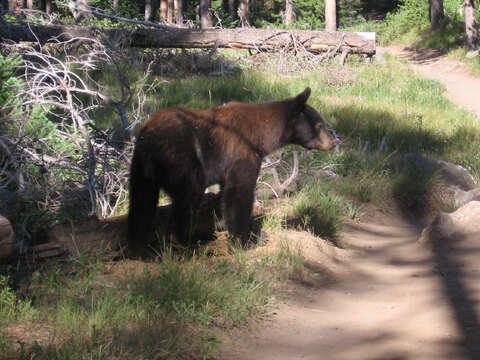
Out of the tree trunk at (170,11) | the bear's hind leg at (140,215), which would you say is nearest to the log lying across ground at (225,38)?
the bear's hind leg at (140,215)

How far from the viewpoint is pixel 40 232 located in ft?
15.8

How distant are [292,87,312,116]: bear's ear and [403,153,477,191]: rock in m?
3.66

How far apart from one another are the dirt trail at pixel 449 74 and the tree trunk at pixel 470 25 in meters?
0.91

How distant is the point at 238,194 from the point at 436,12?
83.1 ft

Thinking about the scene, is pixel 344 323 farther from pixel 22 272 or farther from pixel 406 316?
pixel 22 272

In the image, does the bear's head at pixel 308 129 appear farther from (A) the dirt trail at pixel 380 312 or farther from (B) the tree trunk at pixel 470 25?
(B) the tree trunk at pixel 470 25

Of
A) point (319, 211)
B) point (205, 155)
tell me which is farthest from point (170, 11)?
point (205, 155)

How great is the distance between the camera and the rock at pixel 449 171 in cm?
826

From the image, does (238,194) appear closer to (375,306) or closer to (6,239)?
(375,306)

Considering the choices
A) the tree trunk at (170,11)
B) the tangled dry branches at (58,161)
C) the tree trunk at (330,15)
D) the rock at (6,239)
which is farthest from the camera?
the tree trunk at (170,11)

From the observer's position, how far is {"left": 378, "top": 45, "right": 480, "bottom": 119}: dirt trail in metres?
15.2

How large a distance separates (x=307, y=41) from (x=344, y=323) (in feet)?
44.0

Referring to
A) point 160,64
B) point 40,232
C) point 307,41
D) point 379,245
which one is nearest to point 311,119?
point 379,245

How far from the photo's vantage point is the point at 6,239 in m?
3.66
